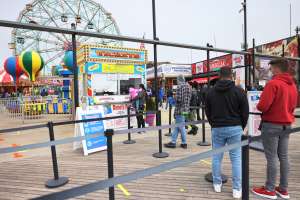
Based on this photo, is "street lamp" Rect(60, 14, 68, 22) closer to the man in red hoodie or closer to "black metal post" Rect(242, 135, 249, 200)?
the man in red hoodie

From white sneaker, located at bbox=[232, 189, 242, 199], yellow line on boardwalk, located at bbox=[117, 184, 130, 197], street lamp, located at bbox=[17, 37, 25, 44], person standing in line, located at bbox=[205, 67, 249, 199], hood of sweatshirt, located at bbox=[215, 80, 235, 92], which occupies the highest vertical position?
street lamp, located at bbox=[17, 37, 25, 44]

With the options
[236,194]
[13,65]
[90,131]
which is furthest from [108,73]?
[13,65]

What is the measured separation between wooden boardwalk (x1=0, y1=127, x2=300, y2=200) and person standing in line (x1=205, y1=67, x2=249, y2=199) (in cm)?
52

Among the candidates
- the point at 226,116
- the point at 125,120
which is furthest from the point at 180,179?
the point at 125,120

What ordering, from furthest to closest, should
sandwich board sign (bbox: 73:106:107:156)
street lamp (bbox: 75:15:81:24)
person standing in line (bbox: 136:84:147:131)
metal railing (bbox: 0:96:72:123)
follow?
street lamp (bbox: 75:15:81:24), metal railing (bbox: 0:96:72:123), person standing in line (bbox: 136:84:147:131), sandwich board sign (bbox: 73:106:107:156)

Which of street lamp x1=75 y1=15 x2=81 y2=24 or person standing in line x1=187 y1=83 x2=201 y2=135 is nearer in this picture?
person standing in line x1=187 y1=83 x2=201 y2=135

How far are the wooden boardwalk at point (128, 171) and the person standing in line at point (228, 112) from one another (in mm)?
524

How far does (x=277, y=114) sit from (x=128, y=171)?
2426 millimetres

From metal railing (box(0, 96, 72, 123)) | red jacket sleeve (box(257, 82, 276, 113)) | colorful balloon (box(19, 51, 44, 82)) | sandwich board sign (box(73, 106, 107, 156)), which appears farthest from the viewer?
colorful balloon (box(19, 51, 44, 82))

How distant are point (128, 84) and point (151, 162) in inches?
237

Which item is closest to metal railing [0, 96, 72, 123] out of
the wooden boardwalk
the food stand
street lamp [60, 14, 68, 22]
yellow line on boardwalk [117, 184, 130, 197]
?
the food stand

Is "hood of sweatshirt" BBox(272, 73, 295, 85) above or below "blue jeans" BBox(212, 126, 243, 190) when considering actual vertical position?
above

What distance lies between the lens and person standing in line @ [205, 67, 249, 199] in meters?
2.86

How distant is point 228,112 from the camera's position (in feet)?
9.46
